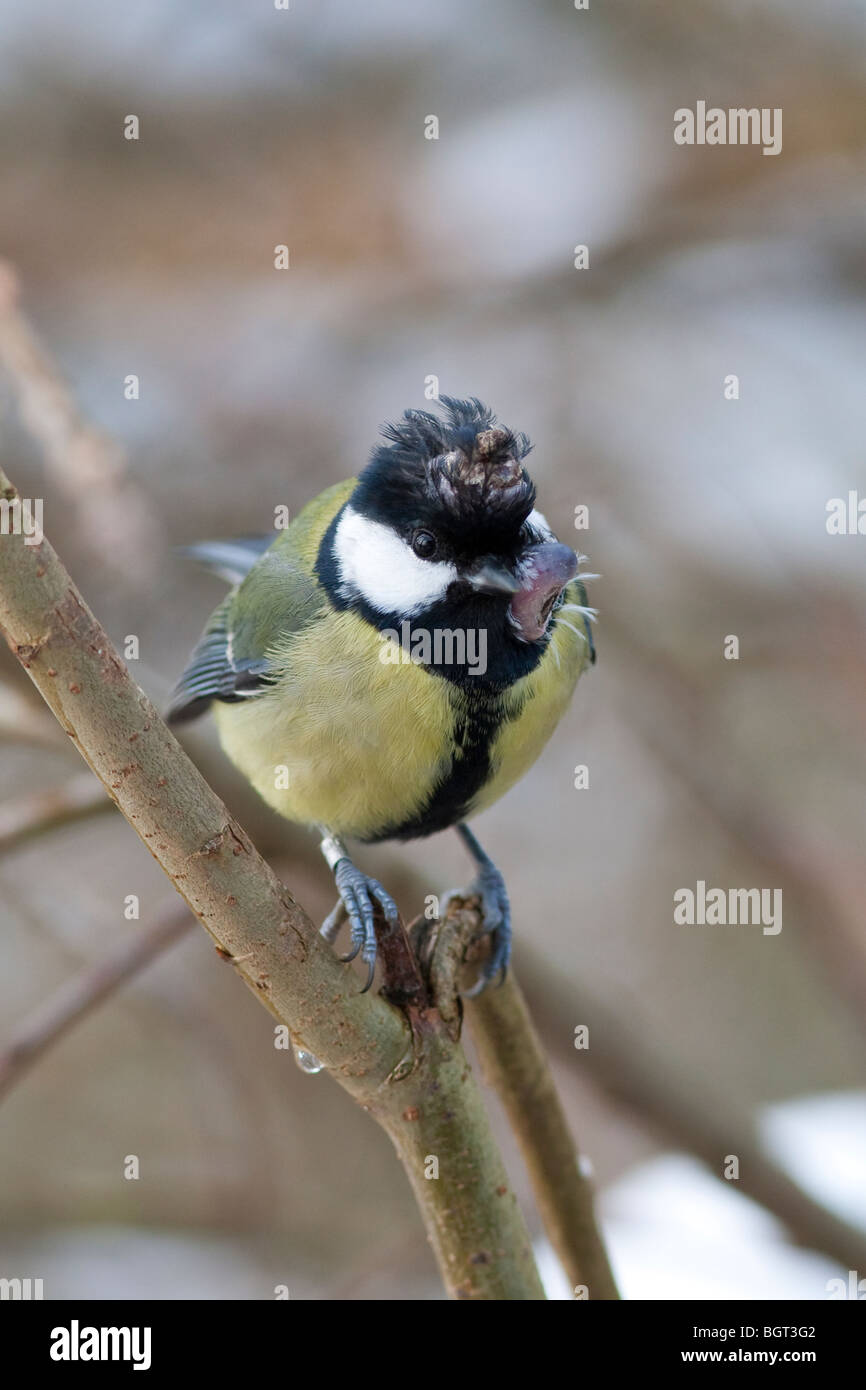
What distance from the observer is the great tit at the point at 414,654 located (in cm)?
134

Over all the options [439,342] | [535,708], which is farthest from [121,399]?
[535,708]

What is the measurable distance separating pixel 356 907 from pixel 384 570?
1.33 feet

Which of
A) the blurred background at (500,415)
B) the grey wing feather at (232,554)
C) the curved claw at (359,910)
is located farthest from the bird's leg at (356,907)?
the blurred background at (500,415)

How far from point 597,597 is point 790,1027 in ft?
4.02

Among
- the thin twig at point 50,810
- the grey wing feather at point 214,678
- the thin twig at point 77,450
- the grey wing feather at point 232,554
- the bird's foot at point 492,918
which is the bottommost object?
the bird's foot at point 492,918

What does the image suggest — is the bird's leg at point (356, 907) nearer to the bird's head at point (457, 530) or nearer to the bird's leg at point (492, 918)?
the bird's leg at point (492, 918)

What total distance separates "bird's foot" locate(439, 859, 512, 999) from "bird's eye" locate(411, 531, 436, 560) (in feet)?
1.25

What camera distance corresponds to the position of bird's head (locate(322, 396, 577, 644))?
1313mm

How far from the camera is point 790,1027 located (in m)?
3.08

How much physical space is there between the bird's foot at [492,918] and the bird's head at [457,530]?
315 millimetres

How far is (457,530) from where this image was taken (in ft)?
4.42

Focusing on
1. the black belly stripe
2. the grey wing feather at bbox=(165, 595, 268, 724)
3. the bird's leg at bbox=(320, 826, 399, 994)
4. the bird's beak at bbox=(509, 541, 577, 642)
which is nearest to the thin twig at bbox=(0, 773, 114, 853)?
the grey wing feather at bbox=(165, 595, 268, 724)

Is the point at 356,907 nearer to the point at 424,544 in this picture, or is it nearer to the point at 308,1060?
the point at 308,1060

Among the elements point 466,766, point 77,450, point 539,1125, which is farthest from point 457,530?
point 77,450
